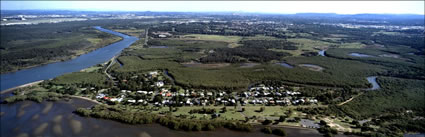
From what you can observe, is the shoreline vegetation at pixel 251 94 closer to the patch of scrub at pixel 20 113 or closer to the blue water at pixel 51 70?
the patch of scrub at pixel 20 113

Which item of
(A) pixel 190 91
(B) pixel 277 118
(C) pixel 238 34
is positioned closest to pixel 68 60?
(A) pixel 190 91

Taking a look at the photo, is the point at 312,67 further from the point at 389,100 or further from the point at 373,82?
the point at 389,100

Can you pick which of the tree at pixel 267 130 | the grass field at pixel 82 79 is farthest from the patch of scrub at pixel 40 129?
the tree at pixel 267 130

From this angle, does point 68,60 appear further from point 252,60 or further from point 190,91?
point 252,60

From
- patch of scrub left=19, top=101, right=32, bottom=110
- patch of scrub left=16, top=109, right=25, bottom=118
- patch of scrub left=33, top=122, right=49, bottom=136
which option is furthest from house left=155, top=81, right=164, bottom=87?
patch of scrub left=16, top=109, right=25, bottom=118

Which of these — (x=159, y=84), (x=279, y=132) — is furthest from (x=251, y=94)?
(x=159, y=84)

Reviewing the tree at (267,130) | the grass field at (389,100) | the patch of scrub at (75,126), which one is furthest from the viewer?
the grass field at (389,100)

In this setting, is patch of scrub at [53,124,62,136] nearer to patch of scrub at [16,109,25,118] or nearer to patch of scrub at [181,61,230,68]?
patch of scrub at [16,109,25,118]
